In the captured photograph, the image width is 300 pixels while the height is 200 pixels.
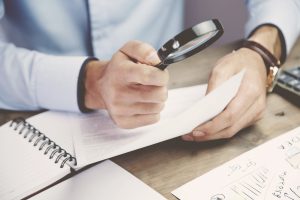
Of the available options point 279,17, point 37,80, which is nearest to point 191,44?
point 37,80

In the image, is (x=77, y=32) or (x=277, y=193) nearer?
(x=277, y=193)

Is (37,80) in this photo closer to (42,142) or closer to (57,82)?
(57,82)

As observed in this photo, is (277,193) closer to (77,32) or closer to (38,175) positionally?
(38,175)

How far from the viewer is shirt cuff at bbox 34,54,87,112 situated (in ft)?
2.38

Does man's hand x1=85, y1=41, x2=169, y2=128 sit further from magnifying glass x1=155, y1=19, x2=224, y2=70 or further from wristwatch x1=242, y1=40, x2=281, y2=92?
wristwatch x1=242, y1=40, x2=281, y2=92

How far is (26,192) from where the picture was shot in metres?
0.54

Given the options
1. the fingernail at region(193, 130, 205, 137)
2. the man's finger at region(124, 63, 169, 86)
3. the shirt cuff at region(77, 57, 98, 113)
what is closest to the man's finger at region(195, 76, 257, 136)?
the fingernail at region(193, 130, 205, 137)

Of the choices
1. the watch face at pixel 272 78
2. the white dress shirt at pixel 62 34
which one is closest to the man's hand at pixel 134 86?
the white dress shirt at pixel 62 34

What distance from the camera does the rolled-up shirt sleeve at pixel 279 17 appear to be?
3.01 ft

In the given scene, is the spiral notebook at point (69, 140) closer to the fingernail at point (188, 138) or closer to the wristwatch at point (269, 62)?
the fingernail at point (188, 138)

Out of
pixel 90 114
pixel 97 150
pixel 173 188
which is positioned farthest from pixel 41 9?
pixel 173 188

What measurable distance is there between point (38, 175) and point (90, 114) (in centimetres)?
18

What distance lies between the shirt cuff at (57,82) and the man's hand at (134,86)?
0.08m

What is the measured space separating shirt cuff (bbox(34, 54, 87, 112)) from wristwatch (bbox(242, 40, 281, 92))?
352mm
